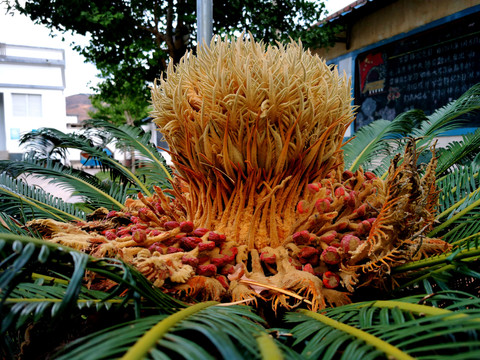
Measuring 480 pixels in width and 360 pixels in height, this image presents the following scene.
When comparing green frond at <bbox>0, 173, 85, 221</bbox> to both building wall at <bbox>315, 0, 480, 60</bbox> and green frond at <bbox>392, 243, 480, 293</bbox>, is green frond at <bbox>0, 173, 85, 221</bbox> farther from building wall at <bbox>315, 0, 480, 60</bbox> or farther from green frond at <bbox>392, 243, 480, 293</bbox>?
building wall at <bbox>315, 0, 480, 60</bbox>

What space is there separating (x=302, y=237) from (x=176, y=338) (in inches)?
22.7

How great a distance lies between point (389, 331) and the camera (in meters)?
0.76

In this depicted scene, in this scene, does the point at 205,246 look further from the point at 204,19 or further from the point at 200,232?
the point at 204,19

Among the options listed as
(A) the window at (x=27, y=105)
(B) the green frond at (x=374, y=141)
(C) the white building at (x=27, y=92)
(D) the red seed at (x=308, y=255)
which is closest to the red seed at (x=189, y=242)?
(D) the red seed at (x=308, y=255)

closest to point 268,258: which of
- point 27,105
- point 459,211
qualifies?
point 459,211

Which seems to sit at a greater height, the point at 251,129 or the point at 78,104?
the point at 78,104

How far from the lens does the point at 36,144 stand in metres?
2.08

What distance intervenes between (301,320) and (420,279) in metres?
0.38

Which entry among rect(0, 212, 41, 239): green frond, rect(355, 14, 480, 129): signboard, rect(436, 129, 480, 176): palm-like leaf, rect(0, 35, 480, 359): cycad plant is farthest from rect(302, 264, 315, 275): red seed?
rect(355, 14, 480, 129): signboard

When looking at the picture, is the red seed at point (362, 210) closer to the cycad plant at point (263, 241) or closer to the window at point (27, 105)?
the cycad plant at point (263, 241)

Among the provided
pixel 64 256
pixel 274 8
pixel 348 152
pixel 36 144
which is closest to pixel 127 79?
pixel 274 8

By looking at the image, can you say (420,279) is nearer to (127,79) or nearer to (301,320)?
(301,320)

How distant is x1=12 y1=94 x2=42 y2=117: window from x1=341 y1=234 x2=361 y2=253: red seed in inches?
1052

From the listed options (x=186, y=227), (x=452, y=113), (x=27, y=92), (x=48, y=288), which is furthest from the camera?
(x=27, y=92)
